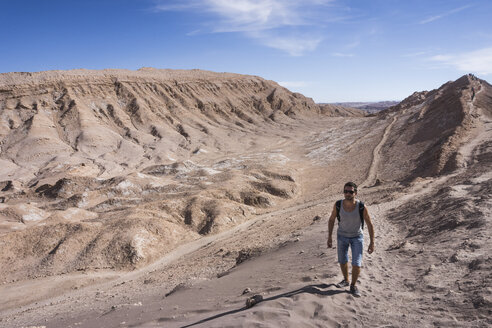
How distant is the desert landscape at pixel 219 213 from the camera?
536 cm

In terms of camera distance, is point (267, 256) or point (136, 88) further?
point (136, 88)

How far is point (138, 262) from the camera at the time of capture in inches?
549

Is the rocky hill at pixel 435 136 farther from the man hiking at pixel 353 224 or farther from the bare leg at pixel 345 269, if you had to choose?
the man hiking at pixel 353 224

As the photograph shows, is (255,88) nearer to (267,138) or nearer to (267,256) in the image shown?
(267,138)

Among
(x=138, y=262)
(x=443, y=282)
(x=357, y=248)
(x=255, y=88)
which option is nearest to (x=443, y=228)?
(x=443, y=282)

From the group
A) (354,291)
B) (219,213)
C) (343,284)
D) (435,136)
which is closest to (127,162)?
(219,213)

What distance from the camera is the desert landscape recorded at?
536cm

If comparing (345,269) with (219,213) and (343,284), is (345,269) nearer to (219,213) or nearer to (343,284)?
(343,284)

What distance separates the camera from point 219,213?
57.7 feet

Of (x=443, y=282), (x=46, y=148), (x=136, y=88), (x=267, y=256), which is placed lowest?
(x=267, y=256)

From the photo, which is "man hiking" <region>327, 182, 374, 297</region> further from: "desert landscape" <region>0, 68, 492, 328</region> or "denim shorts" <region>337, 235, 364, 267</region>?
"desert landscape" <region>0, 68, 492, 328</region>

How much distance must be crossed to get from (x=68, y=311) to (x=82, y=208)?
12755 mm

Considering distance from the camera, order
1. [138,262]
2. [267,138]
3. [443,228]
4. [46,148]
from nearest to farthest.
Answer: [443,228] → [138,262] → [46,148] → [267,138]

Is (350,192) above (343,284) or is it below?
above
